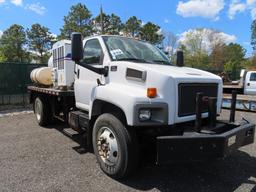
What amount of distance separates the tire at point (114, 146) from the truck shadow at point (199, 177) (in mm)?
293

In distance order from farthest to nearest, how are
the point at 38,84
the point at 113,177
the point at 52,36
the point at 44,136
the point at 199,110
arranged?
1. the point at 52,36
2. the point at 38,84
3. the point at 44,136
4. the point at 113,177
5. the point at 199,110

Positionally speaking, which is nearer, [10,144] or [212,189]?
[212,189]

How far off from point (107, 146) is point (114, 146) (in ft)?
0.63

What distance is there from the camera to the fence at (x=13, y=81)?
39.0 feet

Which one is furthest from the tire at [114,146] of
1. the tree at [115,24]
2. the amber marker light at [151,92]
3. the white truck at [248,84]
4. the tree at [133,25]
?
the tree at [133,25]

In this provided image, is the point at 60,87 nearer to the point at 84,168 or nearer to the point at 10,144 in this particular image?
the point at 10,144

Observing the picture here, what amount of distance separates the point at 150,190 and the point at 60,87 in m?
3.67

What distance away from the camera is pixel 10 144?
6.09 meters

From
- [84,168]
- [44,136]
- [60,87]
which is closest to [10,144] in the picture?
[44,136]

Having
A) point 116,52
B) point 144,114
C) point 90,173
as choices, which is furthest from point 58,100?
point 144,114

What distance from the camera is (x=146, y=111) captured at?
360cm

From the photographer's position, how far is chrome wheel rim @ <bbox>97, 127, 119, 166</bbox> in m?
4.02

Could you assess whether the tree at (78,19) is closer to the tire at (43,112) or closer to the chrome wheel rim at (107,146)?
the tire at (43,112)

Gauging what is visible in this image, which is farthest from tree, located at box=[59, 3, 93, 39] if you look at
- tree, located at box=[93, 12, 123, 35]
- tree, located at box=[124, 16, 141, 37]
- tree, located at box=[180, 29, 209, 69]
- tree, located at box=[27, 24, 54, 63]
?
tree, located at box=[180, 29, 209, 69]
